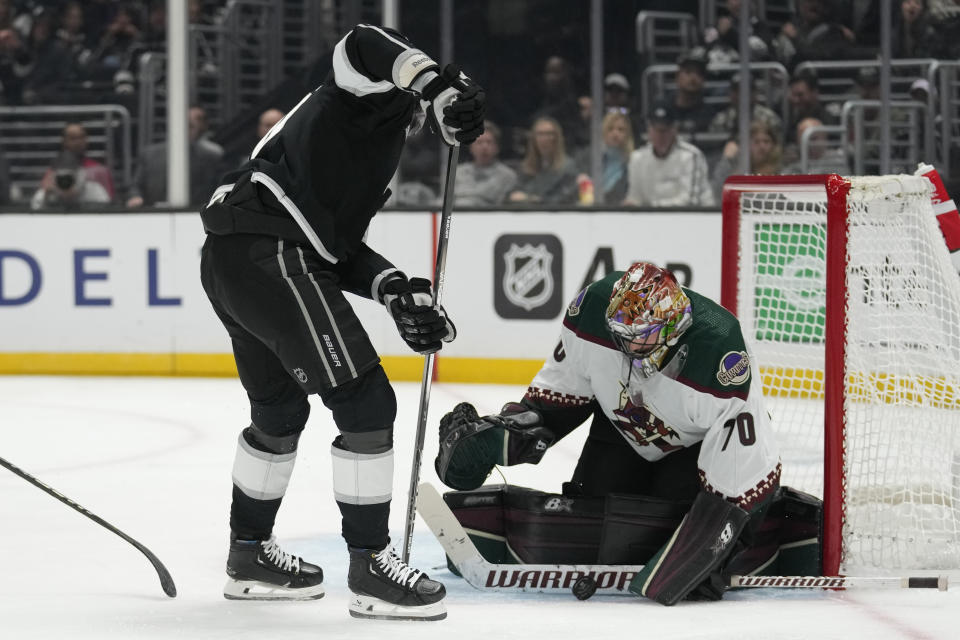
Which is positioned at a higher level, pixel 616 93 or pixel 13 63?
pixel 13 63

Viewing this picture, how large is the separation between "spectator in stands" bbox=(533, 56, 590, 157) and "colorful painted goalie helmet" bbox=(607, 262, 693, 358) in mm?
4309

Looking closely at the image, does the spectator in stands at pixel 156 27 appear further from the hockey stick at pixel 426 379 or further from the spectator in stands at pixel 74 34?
the hockey stick at pixel 426 379

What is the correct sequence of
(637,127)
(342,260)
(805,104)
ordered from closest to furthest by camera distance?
(342,260) < (805,104) < (637,127)

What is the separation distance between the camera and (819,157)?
6504mm

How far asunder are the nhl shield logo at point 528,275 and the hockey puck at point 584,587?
340cm

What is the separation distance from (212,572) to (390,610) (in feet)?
1.95

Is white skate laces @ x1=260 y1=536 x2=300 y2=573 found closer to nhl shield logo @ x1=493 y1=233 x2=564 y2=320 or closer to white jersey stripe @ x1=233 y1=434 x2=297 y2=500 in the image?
white jersey stripe @ x1=233 y1=434 x2=297 y2=500

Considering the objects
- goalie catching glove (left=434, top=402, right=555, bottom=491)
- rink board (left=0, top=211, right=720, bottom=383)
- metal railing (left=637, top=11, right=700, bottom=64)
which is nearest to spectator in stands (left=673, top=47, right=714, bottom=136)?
metal railing (left=637, top=11, right=700, bottom=64)

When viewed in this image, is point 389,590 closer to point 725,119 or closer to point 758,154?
point 758,154

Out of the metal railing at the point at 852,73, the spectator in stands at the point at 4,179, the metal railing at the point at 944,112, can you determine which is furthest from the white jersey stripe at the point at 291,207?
the spectator in stands at the point at 4,179

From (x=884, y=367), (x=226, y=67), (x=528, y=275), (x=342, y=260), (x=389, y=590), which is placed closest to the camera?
(x=389, y=590)

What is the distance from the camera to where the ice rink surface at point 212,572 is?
102 inches

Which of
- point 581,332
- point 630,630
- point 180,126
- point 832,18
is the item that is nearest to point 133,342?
point 180,126

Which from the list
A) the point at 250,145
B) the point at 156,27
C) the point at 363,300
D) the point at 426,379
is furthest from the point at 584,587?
the point at 156,27
